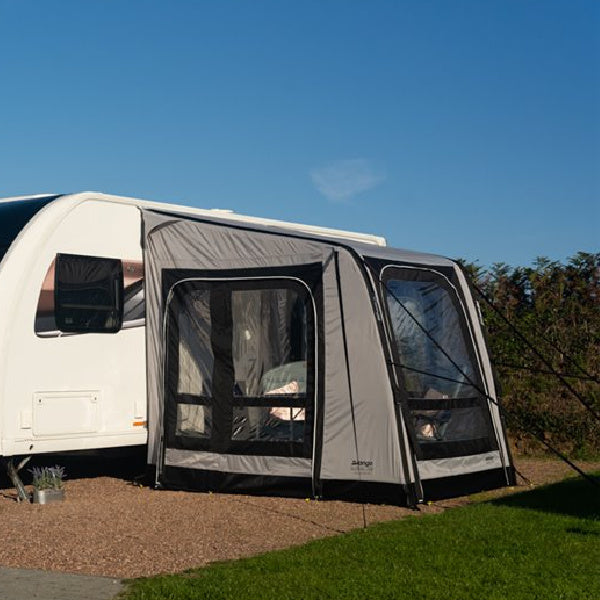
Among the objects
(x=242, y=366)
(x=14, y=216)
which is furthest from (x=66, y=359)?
(x=242, y=366)

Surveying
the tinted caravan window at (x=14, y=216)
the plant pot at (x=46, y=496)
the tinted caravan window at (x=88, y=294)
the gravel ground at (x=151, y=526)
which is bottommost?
the gravel ground at (x=151, y=526)

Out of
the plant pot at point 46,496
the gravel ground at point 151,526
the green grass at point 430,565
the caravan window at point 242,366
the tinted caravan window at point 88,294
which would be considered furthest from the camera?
the tinted caravan window at point 88,294

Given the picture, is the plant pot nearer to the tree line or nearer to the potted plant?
the potted plant

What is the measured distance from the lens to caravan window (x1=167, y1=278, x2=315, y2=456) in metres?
10.5

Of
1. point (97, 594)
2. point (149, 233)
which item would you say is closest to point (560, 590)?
point (97, 594)

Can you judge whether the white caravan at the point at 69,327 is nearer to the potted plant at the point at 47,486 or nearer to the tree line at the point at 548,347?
the potted plant at the point at 47,486

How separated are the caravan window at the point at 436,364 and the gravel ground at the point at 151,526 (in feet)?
2.16

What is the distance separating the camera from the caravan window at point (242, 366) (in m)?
10.5

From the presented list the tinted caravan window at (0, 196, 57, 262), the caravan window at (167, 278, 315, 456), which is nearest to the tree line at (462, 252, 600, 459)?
the caravan window at (167, 278, 315, 456)

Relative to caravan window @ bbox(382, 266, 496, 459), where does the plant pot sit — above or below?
below

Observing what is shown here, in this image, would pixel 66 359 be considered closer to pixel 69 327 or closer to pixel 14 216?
pixel 69 327

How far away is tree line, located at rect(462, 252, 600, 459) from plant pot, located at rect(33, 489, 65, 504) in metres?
6.02

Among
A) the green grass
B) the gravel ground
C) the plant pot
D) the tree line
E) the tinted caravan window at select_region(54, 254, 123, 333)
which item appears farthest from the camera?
the tree line

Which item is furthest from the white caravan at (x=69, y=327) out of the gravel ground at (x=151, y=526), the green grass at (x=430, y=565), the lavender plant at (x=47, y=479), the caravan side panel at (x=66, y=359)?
the green grass at (x=430, y=565)
